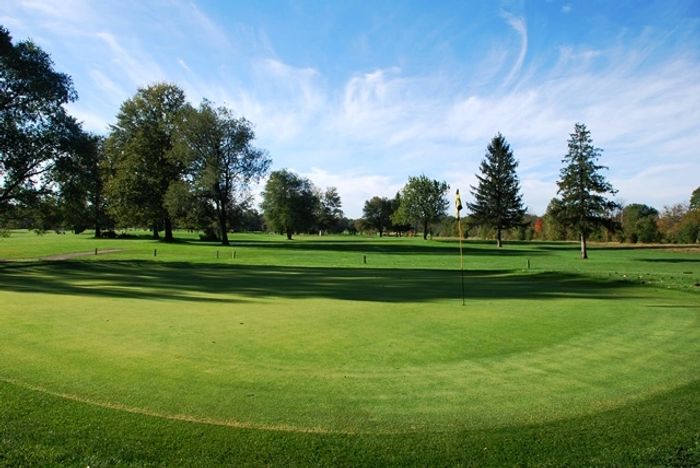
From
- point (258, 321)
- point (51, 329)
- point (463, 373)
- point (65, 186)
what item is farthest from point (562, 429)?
point (65, 186)

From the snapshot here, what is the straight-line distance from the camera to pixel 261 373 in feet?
22.0

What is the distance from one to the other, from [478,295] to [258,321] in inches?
342

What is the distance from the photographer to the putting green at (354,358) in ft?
17.7

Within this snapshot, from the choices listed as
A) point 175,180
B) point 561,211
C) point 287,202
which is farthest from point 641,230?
point 175,180

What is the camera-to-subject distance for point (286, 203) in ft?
291

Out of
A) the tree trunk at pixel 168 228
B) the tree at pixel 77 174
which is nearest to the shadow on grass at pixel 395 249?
the tree trunk at pixel 168 228

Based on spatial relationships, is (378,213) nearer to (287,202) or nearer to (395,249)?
(287,202)

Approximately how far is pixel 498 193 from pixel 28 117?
63.2 m

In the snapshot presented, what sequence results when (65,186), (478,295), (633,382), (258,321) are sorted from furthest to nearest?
(65,186) < (478,295) < (258,321) < (633,382)

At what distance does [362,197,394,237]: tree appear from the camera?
146625 mm

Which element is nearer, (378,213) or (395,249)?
(395,249)

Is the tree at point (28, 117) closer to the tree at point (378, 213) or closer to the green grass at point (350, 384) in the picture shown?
the green grass at point (350, 384)

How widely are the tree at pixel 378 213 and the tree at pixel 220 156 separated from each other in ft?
290

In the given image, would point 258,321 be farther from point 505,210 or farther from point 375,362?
point 505,210
